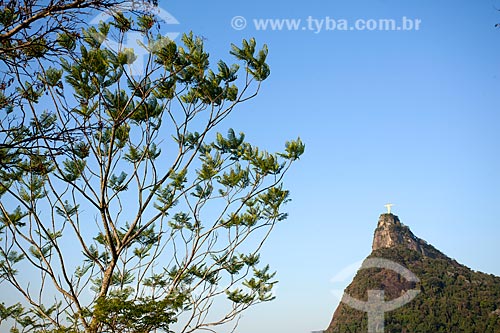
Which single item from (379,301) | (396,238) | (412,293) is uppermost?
(396,238)

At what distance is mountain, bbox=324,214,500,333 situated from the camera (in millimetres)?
54000

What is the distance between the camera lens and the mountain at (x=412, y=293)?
5400 cm

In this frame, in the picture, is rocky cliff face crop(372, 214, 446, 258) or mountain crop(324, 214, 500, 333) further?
rocky cliff face crop(372, 214, 446, 258)

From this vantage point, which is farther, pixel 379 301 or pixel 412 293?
pixel 379 301

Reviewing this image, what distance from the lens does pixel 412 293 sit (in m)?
63.4

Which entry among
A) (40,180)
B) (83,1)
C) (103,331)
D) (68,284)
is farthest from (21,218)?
(83,1)

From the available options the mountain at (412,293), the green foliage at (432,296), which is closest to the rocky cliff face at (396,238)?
the mountain at (412,293)

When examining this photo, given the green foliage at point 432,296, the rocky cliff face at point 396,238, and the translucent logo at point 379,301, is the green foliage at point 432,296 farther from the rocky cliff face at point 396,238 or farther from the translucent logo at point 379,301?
the rocky cliff face at point 396,238

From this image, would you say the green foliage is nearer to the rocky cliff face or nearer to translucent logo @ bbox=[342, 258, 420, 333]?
translucent logo @ bbox=[342, 258, 420, 333]

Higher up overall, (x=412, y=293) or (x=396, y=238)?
(x=396, y=238)

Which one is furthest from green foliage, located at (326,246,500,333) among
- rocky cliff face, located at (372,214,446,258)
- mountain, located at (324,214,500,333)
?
rocky cliff face, located at (372,214,446,258)

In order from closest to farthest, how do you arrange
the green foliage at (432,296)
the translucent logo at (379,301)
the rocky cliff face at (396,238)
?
the green foliage at (432,296) → the translucent logo at (379,301) → the rocky cliff face at (396,238)

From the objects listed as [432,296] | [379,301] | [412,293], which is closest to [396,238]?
[379,301]

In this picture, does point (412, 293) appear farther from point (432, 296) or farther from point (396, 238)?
point (396, 238)
